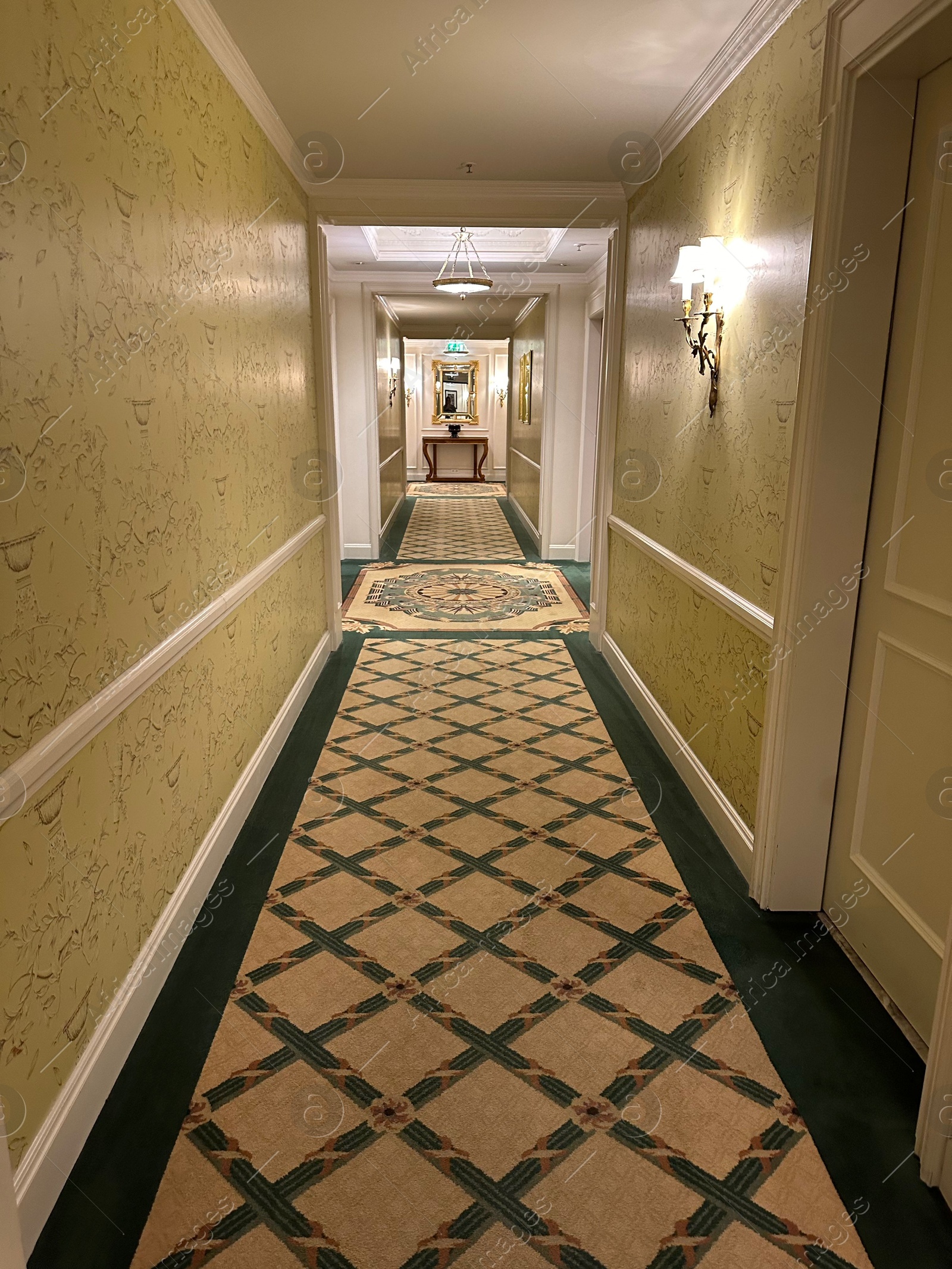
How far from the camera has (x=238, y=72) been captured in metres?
2.93

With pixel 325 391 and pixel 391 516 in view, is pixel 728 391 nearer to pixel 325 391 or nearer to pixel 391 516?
pixel 325 391

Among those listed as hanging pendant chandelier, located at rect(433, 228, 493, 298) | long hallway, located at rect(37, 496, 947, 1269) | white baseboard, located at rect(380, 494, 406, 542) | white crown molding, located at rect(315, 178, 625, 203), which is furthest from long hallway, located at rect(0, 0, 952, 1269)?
white baseboard, located at rect(380, 494, 406, 542)

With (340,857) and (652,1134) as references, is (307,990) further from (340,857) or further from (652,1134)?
(652,1134)

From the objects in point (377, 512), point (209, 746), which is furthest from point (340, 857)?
point (377, 512)

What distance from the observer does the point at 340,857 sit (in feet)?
9.32

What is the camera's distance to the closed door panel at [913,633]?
74.5 inches

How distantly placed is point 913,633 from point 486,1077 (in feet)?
4.78

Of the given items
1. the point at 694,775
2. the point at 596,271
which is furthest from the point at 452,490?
the point at 694,775

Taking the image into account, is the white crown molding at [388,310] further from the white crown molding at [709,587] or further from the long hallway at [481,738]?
the white crown molding at [709,587]

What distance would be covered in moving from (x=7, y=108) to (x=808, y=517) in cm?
197

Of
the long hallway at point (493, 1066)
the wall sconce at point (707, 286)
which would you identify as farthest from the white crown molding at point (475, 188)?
the long hallway at point (493, 1066)

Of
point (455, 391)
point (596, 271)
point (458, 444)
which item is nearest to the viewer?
point (596, 271)

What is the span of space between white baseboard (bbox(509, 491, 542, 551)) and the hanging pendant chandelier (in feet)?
8.53

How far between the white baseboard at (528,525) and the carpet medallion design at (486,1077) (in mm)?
6032
